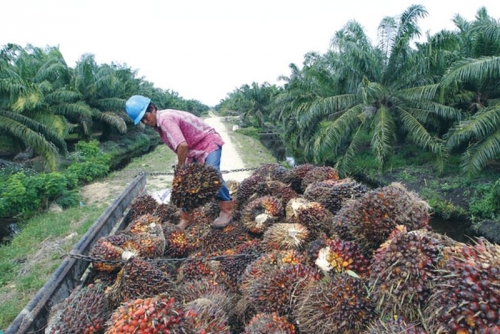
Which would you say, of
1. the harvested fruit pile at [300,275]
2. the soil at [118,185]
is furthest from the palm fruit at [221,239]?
the soil at [118,185]

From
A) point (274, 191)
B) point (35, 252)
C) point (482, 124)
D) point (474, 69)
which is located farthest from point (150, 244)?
point (482, 124)

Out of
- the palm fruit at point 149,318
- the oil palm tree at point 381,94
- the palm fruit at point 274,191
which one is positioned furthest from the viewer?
the oil palm tree at point 381,94

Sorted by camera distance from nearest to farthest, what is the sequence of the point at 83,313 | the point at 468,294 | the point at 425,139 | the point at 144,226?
1. the point at 468,294
2. the point at 83,313
3. the point at 144,226
4. the point at 425,139

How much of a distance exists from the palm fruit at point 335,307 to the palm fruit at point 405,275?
10 cm

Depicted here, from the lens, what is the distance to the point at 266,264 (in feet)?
8.04

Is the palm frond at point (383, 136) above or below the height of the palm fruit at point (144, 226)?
below

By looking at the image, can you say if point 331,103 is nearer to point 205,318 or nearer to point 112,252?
point 112,252

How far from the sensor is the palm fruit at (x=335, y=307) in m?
1.81

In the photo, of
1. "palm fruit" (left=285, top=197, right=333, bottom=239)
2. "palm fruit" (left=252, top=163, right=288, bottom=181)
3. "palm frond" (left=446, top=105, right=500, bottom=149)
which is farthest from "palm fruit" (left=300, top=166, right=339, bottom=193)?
"palm frond" (left=446, top=105, right=500, bottom=149)

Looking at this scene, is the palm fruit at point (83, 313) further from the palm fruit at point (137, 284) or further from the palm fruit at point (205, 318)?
the palm fruit at point (205, 318)

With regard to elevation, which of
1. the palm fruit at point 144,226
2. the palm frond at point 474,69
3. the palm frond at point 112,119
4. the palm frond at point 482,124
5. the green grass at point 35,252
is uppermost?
the palm frond at point 112,119

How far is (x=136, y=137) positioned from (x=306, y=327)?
26.6 meters

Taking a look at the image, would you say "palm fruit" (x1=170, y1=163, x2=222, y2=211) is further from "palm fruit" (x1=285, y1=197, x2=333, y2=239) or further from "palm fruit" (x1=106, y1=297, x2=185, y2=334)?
"palm fruit" (x1=106, y1=297, x2=185, y2=334)

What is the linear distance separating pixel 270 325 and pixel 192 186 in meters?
1.74
